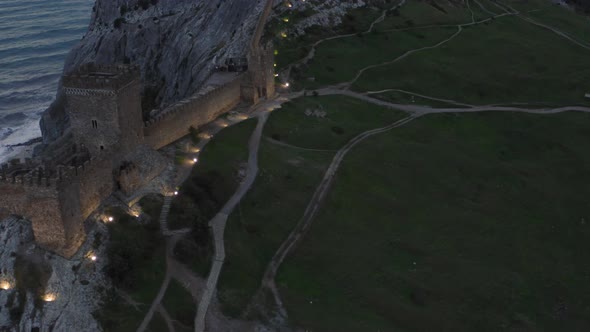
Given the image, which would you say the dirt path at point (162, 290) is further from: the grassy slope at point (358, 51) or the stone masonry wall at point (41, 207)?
the grassy slope at point (358, 51)

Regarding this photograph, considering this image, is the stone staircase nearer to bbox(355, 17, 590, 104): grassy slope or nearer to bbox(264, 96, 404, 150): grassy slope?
bbox(264, 96, 404, 150): grassy slope

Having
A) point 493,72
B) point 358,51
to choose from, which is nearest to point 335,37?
point 358,51

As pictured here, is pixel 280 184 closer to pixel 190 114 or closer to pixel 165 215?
pixel 165 215

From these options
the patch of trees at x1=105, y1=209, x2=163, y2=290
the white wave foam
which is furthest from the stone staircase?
the white wave foam

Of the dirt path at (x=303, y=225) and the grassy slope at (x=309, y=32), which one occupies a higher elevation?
the grassy slope at (x=309, y=32)

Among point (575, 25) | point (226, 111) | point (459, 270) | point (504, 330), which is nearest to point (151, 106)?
point (226, 111)

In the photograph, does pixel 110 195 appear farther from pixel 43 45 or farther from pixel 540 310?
pixel 43 45

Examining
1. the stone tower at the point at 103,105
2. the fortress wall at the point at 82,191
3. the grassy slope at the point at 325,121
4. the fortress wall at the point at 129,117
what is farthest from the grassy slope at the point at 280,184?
the stone tower at the point at 103,105
